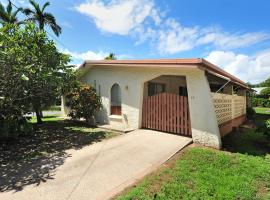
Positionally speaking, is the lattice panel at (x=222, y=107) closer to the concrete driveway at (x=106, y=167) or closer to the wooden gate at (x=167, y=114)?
the wooden gate at (x=167, y=114)

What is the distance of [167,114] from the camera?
9539 millimetres

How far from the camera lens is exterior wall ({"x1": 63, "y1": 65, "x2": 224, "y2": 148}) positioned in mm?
7953

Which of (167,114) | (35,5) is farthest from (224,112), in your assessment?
(35,5)

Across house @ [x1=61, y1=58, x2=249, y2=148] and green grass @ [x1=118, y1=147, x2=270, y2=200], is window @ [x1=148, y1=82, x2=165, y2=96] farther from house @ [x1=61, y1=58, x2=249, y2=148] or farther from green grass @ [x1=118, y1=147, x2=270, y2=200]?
green grass @ [x1=118, y1=147, x2=270, y2=200]

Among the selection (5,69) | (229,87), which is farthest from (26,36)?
(229,87)

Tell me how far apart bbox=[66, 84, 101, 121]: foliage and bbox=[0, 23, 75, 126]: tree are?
95.4 inches

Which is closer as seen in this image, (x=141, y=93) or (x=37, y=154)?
(x=37, y=154)

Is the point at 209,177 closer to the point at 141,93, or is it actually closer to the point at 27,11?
the point at 141,93

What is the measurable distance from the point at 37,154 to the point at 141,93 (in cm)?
555

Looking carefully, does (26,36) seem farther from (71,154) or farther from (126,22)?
(126,22)

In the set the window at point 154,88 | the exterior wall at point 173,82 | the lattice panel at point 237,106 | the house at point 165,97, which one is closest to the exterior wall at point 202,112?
the house at point 165,97

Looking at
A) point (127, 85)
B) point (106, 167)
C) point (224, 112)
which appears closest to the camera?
point (106, 167)

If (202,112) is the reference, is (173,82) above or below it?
above

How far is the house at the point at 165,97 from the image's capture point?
8.02 m
